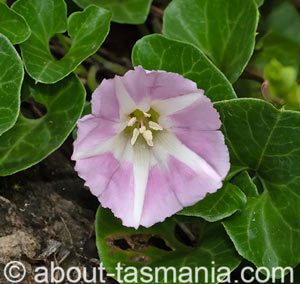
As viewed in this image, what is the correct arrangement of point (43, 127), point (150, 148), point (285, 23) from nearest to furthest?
point (150, 148), point (43, 127), point (285, 23)

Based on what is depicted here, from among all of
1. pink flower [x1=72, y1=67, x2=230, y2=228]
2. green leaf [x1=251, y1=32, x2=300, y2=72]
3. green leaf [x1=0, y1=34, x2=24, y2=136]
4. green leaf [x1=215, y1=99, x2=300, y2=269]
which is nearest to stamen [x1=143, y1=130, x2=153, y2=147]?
pink flower [x1=72, y1=67, x2=230, y2=228]

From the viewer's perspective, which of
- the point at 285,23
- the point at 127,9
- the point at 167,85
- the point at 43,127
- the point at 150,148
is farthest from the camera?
the point at 285,23

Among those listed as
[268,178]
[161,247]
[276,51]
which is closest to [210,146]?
[268,178]

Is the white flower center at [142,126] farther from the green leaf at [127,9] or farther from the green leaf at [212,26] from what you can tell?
the green leaf at [127,9]

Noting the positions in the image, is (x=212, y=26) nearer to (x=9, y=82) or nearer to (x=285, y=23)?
(x=285, y=23)

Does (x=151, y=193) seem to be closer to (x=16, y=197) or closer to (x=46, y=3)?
(x=16, y=197)

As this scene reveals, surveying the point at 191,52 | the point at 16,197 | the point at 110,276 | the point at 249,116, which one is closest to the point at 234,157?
the point at 249,116
